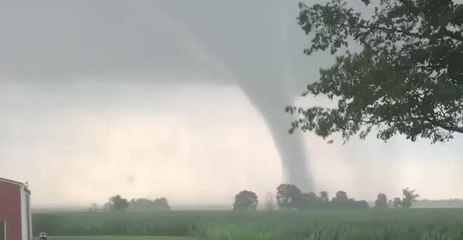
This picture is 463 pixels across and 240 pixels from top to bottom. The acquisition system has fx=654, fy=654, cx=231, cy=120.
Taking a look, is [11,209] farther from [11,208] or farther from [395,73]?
[395,73]

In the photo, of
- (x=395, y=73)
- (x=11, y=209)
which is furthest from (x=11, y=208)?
(x=395, y=73)

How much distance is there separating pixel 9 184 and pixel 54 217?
4212cm

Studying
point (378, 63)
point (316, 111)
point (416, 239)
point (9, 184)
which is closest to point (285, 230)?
point (416, 239)

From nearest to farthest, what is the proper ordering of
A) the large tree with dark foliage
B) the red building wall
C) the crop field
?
the large tree with dark foliage
the red building wall
the crop field

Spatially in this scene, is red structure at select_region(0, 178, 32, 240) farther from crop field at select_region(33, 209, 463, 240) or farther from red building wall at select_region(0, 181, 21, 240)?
crop field at select_region(33, 209, 463, 240)

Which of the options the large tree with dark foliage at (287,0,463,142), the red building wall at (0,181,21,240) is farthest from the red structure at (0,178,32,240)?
the large tree with dark foliage at (287,0,463,142)

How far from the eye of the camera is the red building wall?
35469mm

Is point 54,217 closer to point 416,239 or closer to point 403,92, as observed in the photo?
point 416,239

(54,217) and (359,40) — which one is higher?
(359,40)

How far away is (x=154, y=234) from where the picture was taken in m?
65.0

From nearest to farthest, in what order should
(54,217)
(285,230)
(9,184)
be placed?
(9,184)
(285,230)
(54,217)

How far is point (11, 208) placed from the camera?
117ft

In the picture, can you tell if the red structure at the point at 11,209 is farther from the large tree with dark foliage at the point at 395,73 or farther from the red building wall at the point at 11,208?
the large tree with dark foliage at the point at 395,73

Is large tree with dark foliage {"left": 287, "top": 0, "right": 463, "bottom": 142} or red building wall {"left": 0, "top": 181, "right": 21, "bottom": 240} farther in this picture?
red building wall {"left": 0, "top": 181, "right": 21, "bottom": 240}
